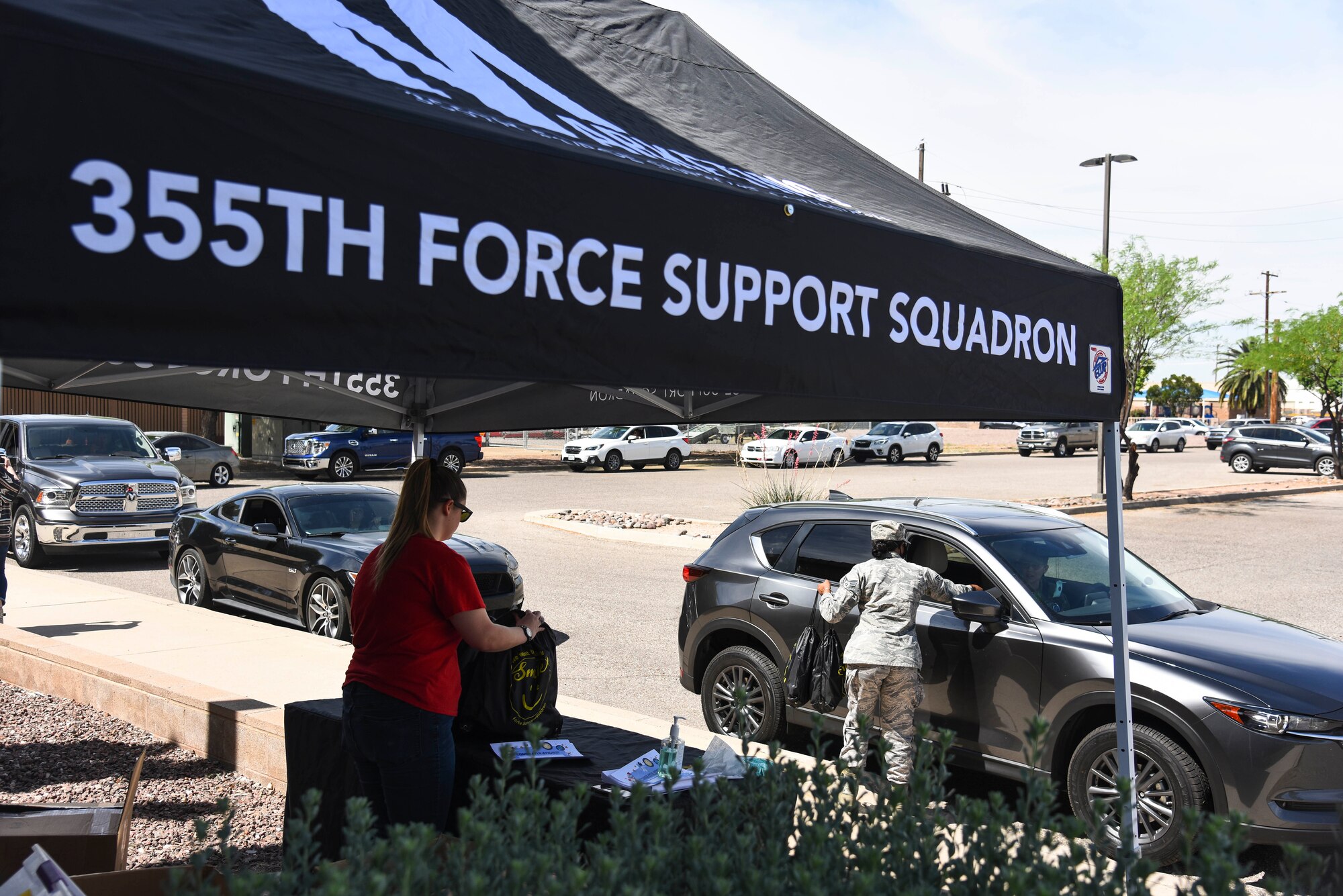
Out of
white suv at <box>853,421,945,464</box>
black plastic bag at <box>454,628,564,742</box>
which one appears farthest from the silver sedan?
black plastic bag at <box>454,628,564,742</box>

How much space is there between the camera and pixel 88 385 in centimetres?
515

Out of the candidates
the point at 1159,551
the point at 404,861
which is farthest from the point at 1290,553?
the point at 404,861

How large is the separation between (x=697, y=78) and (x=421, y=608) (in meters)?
2.52

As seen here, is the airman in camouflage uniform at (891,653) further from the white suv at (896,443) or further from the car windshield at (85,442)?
the white suv at (896,443)

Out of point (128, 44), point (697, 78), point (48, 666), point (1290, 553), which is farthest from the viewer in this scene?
point (1290, 553)

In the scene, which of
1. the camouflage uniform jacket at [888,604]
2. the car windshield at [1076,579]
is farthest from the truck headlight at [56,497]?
the car windshield at [1076,579]

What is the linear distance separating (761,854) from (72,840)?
2.14 meters

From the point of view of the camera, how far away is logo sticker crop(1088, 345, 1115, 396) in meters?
4.08

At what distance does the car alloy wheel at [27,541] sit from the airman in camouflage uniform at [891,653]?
42.1 feet

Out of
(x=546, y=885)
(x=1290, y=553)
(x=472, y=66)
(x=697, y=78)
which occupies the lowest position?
(x=1290, y=553)

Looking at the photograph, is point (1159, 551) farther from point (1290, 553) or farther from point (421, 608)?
point (421, 608)

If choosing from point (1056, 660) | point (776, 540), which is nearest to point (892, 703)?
point (1056, 660)

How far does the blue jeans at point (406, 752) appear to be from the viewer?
332 centimetres

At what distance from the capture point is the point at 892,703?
5527 mm
